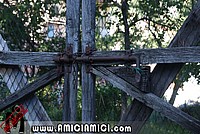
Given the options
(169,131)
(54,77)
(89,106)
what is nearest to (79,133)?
(89,106)

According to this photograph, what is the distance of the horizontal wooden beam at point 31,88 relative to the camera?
322 cm

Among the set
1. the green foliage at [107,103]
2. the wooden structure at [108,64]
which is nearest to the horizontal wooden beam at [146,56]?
the wooden structure at [108,64]

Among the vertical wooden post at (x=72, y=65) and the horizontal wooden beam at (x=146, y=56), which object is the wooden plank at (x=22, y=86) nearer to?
the horizontal wooden beam at (x=146, y=56)

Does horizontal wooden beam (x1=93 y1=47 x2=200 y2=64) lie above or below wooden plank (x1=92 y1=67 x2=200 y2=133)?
above

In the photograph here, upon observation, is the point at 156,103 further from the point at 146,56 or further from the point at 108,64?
the point at 108,64

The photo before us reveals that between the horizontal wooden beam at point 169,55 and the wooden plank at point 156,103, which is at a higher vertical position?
the horizontal wooden beam at point 169,55

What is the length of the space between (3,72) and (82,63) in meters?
0.90

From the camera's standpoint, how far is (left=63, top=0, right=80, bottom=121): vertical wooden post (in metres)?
3.15

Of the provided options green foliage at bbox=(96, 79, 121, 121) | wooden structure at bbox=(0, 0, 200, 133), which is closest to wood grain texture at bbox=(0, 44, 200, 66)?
wooden structure at bbox=(0, 0, 200, 133)

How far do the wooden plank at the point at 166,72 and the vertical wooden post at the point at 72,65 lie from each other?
1.53 ft

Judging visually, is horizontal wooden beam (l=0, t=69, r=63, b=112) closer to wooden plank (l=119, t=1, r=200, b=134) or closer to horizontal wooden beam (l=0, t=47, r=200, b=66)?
horizontal wooden beam (l=0, t=47, r=200, b=66)

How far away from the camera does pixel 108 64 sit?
119 inches

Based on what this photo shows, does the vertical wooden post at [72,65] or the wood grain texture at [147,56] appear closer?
the wood grain texture at [147,56]

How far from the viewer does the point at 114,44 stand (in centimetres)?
657
